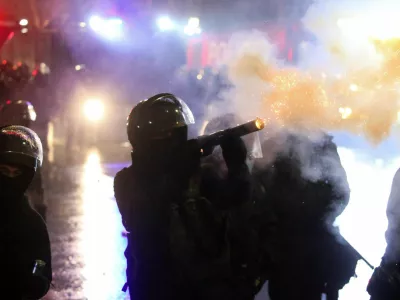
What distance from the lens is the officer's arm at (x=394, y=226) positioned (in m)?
3.36

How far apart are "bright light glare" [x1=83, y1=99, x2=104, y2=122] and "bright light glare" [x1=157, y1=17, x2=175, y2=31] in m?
4.67

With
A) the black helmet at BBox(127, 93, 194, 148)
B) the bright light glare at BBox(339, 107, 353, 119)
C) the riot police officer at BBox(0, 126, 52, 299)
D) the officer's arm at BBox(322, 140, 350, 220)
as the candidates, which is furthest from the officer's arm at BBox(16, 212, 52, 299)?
the bright light glare at BBox(339, 107, 353, 119)

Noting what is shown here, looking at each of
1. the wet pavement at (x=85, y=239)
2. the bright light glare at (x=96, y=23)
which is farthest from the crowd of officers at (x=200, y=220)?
the bright light glare at (x=96, y=23)

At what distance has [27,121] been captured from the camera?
683 centimetres

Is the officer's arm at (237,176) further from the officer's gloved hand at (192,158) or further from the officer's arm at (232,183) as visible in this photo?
the officer's gloved hand at (192,158)

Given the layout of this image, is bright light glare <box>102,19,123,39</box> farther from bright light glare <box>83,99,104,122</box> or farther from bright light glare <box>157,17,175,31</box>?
bright light glare <box>83,99,104,122</box>

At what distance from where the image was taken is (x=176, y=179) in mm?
2846

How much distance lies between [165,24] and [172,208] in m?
20.8

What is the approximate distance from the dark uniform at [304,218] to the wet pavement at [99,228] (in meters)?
1.43

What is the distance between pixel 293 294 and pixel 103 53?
23103mm

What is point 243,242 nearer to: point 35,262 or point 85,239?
point 35,262

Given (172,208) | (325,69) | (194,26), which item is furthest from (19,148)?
(194,26)

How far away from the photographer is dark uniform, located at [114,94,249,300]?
269 centimetres

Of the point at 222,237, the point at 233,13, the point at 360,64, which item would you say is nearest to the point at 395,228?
the point at 222,237
